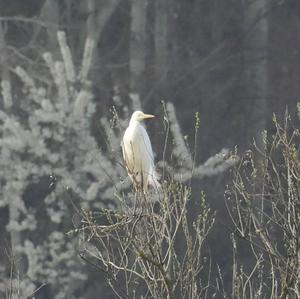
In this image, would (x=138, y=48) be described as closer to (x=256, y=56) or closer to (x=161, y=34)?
(x=161, y=34)

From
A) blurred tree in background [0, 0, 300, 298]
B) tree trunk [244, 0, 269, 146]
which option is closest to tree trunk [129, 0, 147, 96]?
blurred tree in background [0, 0, 300, 298]

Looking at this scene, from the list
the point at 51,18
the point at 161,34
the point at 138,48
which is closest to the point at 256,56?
the point at 161,34

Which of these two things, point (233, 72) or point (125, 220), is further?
point (233, 72)

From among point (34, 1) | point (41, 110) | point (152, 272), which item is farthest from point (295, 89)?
point (152, 272)

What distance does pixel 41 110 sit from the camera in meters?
20.5

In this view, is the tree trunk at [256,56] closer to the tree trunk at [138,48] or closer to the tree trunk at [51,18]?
the tree trunk at [138,48]

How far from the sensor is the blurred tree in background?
69.5 feet

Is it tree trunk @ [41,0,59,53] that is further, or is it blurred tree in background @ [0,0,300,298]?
tree trunk @ [41,0,59,53]

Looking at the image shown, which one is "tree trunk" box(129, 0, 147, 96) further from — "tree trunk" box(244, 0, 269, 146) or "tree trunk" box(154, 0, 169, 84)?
"tree trunk" box(244, 0, 269, 146)

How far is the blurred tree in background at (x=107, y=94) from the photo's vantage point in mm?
21188

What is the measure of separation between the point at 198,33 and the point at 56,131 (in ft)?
21.3

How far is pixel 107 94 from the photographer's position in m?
24.9

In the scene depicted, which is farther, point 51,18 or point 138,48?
point 138,48

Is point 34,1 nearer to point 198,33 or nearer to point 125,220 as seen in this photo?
point 198,33
